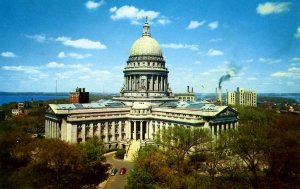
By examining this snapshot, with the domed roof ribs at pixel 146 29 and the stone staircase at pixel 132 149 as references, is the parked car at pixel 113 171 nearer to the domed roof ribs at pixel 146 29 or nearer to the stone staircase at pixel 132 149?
the stone staircase at pixel 132 149

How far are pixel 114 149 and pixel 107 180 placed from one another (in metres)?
29.2

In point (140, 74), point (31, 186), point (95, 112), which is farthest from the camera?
point (140, 74)

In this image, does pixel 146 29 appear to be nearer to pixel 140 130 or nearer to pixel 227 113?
pixel 140 130

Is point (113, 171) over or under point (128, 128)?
under

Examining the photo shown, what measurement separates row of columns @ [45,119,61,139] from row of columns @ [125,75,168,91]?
1297 inches

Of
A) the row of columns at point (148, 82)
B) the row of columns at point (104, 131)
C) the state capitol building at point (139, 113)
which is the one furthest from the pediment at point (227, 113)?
the row of columns at point (148, 82)

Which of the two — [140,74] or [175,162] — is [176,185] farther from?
[140,74]

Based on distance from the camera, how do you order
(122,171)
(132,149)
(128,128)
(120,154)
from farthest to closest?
(128,128) → (132,149) → (120,154) → (122,171)

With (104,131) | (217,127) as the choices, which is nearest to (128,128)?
(104,131)

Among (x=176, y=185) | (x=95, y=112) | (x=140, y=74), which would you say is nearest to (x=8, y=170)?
(x=95, y=112)

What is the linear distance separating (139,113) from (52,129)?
91.2 ft

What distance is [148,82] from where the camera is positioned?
107750 mm

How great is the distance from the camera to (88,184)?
58.9m

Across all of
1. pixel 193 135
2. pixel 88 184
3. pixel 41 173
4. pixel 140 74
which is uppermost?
pixel 140 74
